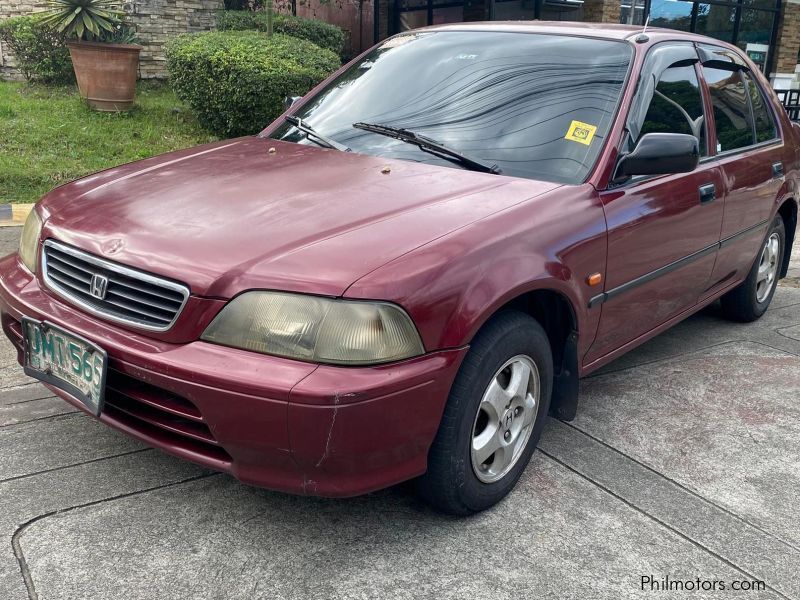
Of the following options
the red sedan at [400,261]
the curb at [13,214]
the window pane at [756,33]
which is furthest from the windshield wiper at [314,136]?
the window pane at [756,33]

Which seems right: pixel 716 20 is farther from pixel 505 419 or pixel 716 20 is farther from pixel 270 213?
pixel 270 213

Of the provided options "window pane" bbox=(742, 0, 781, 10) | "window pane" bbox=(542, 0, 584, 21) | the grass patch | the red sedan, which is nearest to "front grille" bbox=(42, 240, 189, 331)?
the red sedan

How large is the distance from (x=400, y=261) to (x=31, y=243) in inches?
58.6

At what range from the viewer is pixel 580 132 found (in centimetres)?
309

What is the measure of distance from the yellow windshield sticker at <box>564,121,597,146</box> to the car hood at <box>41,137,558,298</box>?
33 centimetres

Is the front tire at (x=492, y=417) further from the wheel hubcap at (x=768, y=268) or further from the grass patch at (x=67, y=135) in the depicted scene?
the grass patch at (x=67, y=135)

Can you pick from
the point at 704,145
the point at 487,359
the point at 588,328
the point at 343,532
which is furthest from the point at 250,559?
the point at 704,145

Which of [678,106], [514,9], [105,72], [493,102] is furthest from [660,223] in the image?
[514,9]

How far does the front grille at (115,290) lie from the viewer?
2.25 m

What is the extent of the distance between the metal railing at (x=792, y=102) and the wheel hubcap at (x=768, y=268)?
10.5 meters

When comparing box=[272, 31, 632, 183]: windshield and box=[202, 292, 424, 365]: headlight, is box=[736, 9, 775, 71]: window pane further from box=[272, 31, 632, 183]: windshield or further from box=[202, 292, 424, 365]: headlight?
box=[202, 292, 424, 365]: headlight

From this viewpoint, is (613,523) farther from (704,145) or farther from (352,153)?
(704,145)

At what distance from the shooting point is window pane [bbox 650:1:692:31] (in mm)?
14375

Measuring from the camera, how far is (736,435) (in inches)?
132
